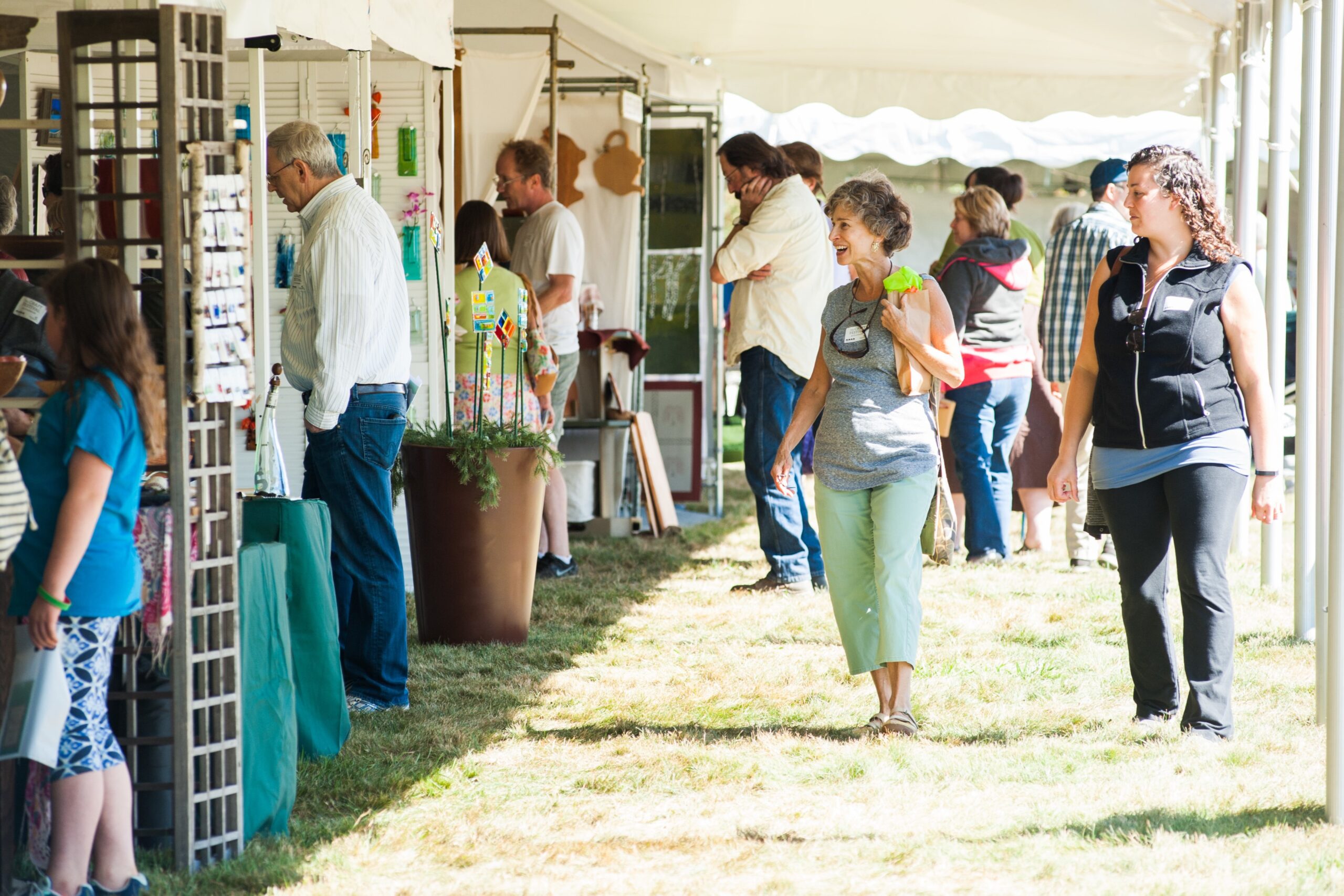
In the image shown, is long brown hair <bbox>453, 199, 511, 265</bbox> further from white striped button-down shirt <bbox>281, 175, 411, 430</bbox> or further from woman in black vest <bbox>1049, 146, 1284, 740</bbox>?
woman in black vest <bbox>1049, 146, 1284, 740</bbox>

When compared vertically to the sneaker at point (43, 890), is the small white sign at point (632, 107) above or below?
above

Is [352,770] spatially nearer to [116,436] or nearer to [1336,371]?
[116,436]

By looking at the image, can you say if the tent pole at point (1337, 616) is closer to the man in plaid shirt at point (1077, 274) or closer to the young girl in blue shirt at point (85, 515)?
the young girl in blue shirt at point (85, 515)

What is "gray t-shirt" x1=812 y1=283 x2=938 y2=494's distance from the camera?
146 inches

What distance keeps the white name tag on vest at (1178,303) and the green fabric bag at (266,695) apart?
7.15 ft

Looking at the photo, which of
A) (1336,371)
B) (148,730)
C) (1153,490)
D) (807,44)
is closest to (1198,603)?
(1153,490)

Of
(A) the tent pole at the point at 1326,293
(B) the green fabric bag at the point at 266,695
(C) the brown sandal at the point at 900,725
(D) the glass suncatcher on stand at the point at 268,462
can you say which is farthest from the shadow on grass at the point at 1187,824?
(D) the glass suncatcher on stand at the point at 268,462

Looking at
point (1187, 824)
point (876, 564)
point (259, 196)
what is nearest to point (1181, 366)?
point (876, 564)

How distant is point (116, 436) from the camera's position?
2422 millimetres

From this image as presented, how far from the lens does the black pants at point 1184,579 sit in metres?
3.52

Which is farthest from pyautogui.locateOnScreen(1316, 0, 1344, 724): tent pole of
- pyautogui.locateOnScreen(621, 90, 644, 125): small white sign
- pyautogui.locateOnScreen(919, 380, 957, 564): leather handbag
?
pyautogui.locateOnScreen(621, 90, 644, 125): small white sign

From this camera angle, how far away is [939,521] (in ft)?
12.5

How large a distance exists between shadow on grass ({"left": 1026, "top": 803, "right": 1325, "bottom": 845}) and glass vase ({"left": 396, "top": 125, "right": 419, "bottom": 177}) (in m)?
3.71

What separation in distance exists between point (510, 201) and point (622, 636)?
235cm
